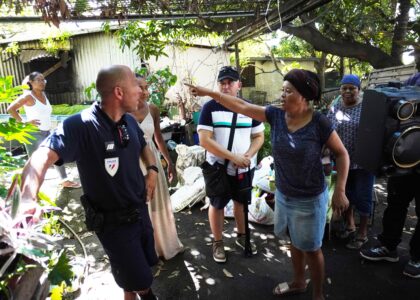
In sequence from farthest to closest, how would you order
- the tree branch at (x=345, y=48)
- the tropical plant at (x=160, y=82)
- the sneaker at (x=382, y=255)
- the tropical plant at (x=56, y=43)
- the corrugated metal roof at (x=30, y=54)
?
the corrugated metal roof at (x=30, y=54) < the tropical plant at (x=56, y=43) < the tropical plant at (x=160, y=82) < the tree branch at (x=345, y=48) < the sneaker at (x=382, y=255)

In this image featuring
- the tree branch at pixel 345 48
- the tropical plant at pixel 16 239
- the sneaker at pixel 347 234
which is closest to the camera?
the tropical plant at pixel 16 239

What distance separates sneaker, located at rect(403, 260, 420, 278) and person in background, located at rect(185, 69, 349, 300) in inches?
42.4

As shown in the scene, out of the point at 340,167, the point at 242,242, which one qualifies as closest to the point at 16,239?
the point at 340,167

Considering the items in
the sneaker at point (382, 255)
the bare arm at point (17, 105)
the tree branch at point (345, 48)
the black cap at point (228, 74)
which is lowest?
the sneaker at point (382, 255)

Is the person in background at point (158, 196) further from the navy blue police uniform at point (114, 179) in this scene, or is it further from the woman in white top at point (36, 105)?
the woman in white top at point (36, 105)

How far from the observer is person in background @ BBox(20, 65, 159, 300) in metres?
1.91

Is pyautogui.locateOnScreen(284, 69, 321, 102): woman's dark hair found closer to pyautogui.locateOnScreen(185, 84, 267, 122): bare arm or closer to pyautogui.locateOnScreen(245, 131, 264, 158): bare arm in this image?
pyautogui.locateOnScreen(185, 84, 267, 122): bare arm

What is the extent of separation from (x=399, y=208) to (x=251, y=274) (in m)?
1.58

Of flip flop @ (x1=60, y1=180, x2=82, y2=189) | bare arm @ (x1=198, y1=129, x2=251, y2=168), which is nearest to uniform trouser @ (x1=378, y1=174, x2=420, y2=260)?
bare arm @ (x1=198, y1=129, x2=251, y2=168)

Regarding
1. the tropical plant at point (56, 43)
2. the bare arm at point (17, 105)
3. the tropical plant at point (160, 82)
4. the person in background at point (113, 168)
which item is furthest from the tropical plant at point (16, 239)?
the tropical plant at point (56, 43)

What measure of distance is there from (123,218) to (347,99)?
8.81 ft

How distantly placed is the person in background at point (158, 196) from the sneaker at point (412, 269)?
2.27 m

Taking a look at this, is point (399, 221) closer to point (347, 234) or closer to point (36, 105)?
point (347, 234)

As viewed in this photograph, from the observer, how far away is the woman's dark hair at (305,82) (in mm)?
2199
